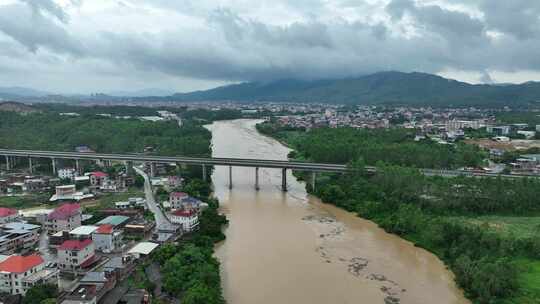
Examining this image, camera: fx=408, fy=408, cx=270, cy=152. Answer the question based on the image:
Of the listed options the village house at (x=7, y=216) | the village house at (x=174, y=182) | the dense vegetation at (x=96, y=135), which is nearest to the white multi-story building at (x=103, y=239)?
the village house at (x=7, y=216)

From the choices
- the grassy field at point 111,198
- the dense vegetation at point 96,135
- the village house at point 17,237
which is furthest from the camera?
the dense vegetation at point 96,135

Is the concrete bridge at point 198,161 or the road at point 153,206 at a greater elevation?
the concrete bridge at point 198,161

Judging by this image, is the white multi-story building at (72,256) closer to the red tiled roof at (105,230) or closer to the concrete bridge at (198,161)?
the red tiled roof at (105,230)

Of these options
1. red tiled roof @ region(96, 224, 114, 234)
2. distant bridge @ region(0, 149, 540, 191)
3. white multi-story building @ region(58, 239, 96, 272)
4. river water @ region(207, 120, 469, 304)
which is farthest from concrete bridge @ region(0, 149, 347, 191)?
white multi-story building @ region(58, 239, 96, 272)

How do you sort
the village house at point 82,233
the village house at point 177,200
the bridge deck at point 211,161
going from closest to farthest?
the village house at point 82,233, the village house at point 177,200, the bridge deck at point 211,161

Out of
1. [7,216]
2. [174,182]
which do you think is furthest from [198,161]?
[7,216]

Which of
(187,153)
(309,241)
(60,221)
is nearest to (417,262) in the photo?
(309,241)

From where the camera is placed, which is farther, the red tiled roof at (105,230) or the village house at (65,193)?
the village house at (65,193)

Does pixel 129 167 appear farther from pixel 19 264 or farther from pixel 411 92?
pixel 411 92

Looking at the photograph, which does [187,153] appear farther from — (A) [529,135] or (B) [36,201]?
(A) [529,135]
